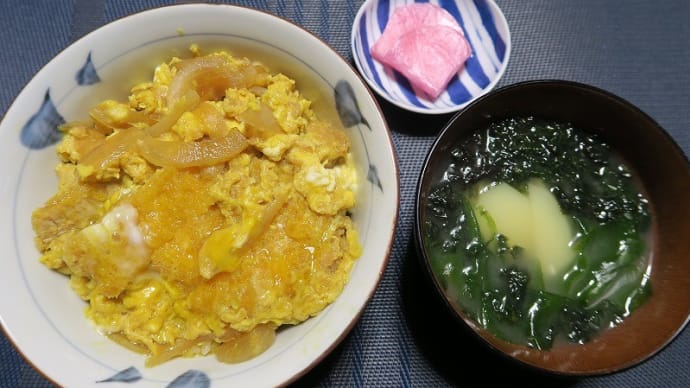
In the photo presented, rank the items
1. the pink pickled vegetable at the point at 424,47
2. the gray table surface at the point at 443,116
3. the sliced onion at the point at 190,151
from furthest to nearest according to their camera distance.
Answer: the pink pickled vegetable at the point at 424,47, the gray table surface at the point at 443,116, the sliced onion at the point at 190,151

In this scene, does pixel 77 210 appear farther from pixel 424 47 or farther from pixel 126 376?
pixel 424 47

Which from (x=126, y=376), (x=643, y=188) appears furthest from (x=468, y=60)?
(x=126, y=376)

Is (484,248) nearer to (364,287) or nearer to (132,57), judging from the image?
(364,287)

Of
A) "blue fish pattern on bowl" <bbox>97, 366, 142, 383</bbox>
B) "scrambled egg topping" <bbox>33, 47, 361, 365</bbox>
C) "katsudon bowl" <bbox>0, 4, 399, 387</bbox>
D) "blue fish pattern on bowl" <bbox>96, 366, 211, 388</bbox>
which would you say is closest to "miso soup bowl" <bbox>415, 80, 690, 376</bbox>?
"katsudon bowl" <bbox>0, 4, 399, 387</bbox>

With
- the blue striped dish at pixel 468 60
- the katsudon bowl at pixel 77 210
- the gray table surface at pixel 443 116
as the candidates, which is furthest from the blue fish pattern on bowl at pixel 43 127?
the blue striped dish at pixel 468 60

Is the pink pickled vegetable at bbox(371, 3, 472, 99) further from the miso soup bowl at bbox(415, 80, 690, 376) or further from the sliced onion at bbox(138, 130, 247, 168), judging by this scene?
the sliced onion at bbox(138, 130, 247, 168)

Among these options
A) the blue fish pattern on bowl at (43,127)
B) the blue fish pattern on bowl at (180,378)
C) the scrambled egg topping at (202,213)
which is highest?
the blue fish pattern on bowl at (43,127)

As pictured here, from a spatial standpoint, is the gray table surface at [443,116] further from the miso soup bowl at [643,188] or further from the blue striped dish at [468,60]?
the miso soup bowl at [643,188]

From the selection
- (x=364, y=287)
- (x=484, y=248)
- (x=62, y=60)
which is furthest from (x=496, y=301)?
(x=62, y=60)
